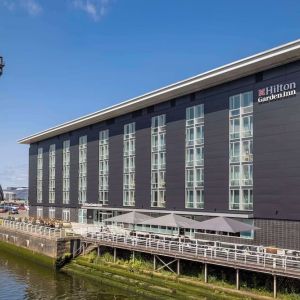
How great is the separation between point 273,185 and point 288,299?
12.3 meters

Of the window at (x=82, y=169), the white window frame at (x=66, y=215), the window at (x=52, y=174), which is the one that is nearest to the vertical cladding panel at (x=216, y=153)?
the window at (x=82, y=169)

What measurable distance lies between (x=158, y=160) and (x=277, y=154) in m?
15.8

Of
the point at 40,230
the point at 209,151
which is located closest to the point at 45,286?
the point at 40,230

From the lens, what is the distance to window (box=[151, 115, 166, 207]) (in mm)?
48406

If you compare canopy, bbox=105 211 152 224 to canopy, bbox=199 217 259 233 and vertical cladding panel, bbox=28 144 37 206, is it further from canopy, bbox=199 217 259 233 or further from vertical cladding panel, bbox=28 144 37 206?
vertical cladding panel, bbox=28 144 37 206

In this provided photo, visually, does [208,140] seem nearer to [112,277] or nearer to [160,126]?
[160,126]

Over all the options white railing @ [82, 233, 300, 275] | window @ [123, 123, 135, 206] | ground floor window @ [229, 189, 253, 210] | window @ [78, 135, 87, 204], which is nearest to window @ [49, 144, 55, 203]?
window @ [78, 135, 87, 204]

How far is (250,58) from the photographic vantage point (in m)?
36.6

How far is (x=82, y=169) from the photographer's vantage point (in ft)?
211

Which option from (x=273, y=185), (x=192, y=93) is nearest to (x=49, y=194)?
(x=192, y=93)

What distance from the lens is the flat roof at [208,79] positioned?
1367 inches

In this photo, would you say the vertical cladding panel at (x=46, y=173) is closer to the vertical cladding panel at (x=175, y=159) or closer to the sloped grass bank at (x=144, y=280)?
the vertical cladding panel at (x=175, y=159)

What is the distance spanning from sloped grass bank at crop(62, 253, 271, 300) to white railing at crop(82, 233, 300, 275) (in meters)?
1.42

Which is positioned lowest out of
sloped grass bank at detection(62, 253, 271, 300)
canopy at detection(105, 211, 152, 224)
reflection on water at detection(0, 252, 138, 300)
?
reflection on water at detection(0, 252, 138, 300)
